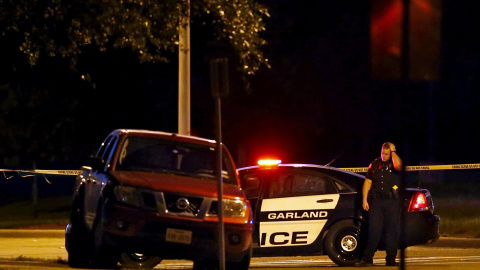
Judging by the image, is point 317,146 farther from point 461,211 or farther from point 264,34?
point 461,211

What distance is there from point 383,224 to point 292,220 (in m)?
→ 1.28

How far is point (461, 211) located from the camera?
23.8 meters

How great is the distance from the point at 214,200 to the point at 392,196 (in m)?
3.77

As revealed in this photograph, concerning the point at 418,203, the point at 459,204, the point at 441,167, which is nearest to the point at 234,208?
the point at 418,203

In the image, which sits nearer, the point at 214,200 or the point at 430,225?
the point at 214,200

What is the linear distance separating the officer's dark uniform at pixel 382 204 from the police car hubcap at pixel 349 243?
26cm

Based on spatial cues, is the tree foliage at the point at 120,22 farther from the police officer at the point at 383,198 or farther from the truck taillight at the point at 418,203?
the truck taillight at the point at 418,203

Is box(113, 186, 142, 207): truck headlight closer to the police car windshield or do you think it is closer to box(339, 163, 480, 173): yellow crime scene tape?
the police car windshield

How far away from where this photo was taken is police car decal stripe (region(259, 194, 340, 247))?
46.5ft

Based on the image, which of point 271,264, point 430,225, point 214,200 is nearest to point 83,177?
point 214,200

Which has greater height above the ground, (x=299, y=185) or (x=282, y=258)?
(x=299, y=185)

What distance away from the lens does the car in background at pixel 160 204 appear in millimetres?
10812

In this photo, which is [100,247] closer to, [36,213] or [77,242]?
[77,242]

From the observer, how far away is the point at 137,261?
1359cm
